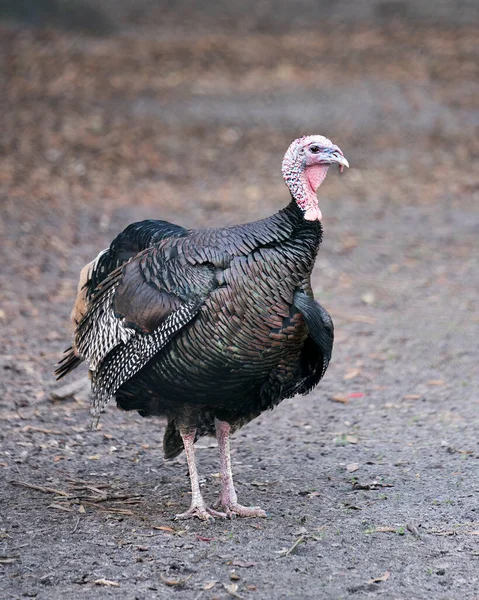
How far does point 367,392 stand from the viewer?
6.99 m

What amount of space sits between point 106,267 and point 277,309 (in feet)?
4.18

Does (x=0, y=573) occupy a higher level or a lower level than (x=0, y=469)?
lower

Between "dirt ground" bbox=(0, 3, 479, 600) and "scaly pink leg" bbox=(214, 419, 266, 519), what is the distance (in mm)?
80

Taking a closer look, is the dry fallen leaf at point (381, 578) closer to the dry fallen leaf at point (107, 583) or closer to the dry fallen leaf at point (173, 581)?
the dry fallen leaf at point (173, 581)

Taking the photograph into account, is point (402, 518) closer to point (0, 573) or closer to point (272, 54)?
point (0, 573)

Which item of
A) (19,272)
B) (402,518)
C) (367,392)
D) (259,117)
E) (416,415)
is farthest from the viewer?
(259,117)

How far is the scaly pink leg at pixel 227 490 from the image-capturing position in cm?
500

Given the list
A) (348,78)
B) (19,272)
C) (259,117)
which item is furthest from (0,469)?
(348,78)

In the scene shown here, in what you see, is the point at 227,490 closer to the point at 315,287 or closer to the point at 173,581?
the point at 173,581

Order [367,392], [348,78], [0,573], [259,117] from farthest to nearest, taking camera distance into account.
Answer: [348,78] < [259,117] < [367,392] < [0,573]

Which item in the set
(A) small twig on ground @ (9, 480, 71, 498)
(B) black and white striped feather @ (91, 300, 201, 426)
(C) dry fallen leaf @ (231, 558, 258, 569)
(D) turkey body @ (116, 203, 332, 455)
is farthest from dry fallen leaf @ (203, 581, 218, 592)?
(A) small twig on ground @ (9, 480, 71, 498)

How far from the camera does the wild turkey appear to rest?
4566mm

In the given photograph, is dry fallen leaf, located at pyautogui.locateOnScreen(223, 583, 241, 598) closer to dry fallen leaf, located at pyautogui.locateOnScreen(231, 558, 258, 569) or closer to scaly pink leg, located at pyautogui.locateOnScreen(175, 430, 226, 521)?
dry fallen leaf, located at pyautogui.locateOnScreen(231, 558, 258, 569)

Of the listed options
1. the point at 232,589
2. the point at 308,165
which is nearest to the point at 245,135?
the point at 308,165
